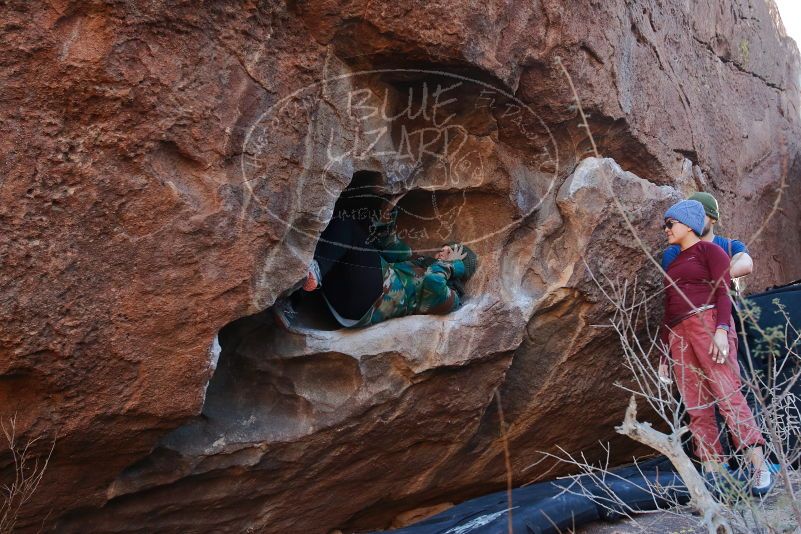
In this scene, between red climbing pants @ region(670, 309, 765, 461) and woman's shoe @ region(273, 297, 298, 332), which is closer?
woman's shoe @ region(273, 297, 298, 332)

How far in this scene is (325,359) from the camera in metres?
2.89

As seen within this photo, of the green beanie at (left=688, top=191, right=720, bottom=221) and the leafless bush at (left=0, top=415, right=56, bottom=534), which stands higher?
the green beanie at (left=688, top=191, right=720, bottom=221)

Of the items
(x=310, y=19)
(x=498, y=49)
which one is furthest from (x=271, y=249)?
(x=498, y=49)

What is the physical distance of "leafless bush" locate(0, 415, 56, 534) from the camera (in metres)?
2.23

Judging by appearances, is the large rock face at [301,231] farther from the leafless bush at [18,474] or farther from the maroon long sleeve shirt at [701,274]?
the maroon long sleeve shirt at [701,274]

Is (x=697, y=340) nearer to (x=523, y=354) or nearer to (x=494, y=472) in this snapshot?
(x=523, y=354)

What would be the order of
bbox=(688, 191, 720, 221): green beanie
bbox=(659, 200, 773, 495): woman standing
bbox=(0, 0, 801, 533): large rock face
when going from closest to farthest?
bbox=(0, 0, 801, 533): large rock face < bbox=(659, 200, 773, 495): woman standing < bbox=(688, 191, 720, 221): green beanie

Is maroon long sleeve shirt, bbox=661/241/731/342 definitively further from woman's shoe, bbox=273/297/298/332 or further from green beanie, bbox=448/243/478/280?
woman's shoe, bbox=273/297/298/332

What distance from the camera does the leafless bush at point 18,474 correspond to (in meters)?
2.23

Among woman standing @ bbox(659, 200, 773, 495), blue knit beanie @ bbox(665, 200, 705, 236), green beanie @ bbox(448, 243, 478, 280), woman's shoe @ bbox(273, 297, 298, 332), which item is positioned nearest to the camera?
woman's shoe @ bbox(273, 297, 298, 332)

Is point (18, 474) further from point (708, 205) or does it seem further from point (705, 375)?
point (708, 205)

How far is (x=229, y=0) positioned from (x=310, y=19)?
0.29m

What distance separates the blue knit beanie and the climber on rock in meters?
0.84

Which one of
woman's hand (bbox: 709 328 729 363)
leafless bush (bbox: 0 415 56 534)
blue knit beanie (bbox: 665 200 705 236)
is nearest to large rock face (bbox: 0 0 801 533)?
leafless bush (bbox: 0 415 56 534)
